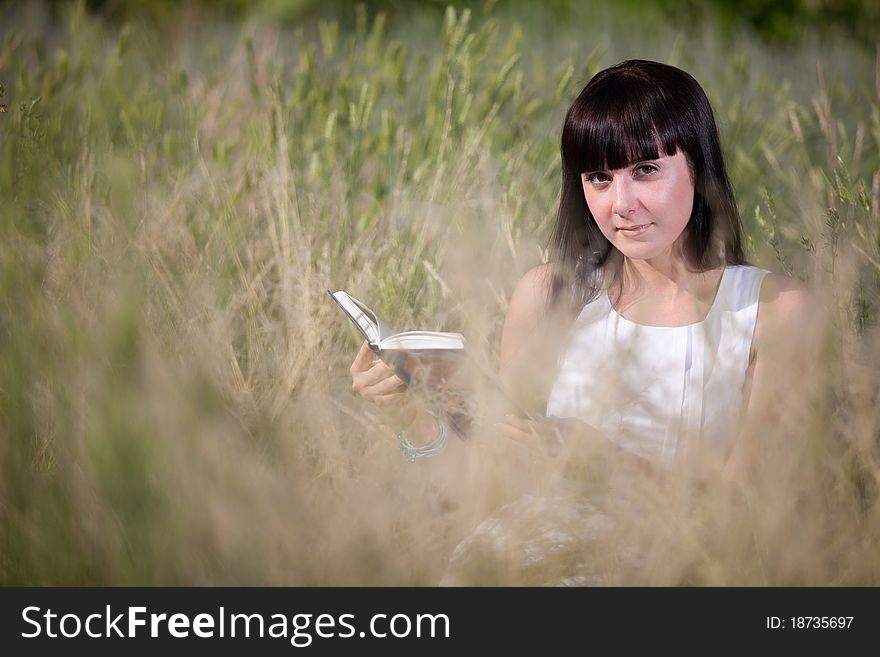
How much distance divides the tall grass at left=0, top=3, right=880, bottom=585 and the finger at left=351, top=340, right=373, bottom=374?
105 millimetres

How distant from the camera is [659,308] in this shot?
174 centimetres

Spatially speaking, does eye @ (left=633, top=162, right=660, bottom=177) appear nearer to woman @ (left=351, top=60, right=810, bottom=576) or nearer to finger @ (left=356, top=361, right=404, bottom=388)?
woman @ (left=351, top=60, right=810, bottom=576)

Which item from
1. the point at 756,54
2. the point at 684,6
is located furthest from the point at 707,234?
the point at 684,6

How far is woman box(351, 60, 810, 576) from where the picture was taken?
1.56m

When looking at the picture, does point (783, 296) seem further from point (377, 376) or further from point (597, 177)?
point (377, 376)

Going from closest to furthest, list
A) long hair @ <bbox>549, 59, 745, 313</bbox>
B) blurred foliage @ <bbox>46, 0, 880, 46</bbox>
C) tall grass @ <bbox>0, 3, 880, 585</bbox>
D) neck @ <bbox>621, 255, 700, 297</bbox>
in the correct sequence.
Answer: tall grass @ <bbox>0, 3, 880, 585</bbox> < long hair @ <bbox>549, 59, 745, 313</bbox> < neck @ <bbox>621, 255, 700, 297</bbox> < blurred foliage @ <bbox>46, 0, 880, 46</bbox>

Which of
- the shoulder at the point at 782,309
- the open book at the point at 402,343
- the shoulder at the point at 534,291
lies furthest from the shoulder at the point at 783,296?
the open book at the point at 402,343

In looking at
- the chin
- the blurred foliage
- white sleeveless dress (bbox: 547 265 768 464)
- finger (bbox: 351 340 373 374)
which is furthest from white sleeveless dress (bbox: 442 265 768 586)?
the blurred foliage

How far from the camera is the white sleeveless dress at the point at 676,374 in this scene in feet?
5.21

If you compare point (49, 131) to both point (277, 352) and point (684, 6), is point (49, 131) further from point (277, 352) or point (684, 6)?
point (684, 6)

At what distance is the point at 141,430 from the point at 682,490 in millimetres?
738

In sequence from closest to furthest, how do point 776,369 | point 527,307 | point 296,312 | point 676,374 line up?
point 776,369 < point 676,374 < point 527,307 < point 296,312

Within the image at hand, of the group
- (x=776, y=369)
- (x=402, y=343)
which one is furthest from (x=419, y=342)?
(x=776, y=369)

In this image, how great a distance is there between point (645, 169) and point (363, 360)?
544 millimetres
